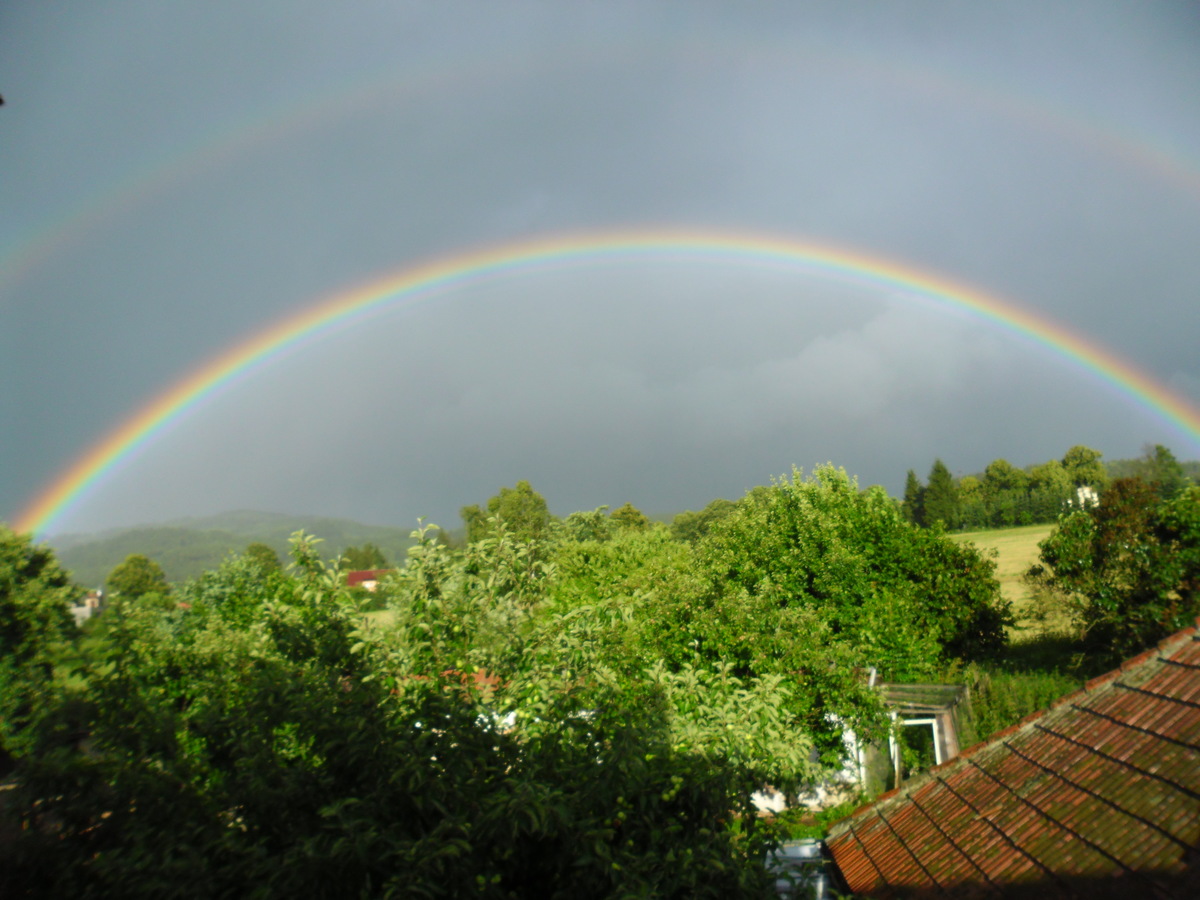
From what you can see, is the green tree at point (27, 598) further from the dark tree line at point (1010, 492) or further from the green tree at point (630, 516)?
the dark tree line at point (1010, 492)

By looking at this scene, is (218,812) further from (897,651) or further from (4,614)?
(4,614)

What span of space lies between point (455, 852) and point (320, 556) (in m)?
4.52

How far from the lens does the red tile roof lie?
5.75 meters

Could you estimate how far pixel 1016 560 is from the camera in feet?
207

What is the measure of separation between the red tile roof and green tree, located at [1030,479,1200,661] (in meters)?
15.0

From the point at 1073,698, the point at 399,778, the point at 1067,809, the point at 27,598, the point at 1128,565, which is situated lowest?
the point at 1067,809

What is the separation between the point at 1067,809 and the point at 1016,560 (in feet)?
217

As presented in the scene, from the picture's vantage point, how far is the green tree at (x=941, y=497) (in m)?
109

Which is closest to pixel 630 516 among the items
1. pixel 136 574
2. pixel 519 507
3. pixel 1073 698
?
pixel 519 507

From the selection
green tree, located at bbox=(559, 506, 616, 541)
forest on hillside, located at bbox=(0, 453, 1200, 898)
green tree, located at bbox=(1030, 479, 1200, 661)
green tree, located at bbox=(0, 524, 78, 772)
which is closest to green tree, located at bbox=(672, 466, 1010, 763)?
green tree, located at bbox=(1030, 479, 1200, 661)

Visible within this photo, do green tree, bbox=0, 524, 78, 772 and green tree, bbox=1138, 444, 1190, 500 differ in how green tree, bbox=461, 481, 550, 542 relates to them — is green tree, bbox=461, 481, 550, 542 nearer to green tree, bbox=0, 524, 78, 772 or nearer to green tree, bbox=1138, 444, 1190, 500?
green tree, bbox=0, 524, 78, 772

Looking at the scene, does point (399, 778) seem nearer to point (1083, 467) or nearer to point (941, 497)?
point (941, 497)

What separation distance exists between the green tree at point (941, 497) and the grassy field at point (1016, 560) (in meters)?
5.64

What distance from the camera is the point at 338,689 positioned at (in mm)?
5645
